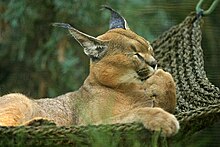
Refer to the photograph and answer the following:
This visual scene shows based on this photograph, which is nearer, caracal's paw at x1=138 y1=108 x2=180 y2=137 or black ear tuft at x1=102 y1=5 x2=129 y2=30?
caracal's paw at x1=138 y1=108 x2=180 y2=137

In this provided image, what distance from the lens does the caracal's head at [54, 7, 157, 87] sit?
154 inches

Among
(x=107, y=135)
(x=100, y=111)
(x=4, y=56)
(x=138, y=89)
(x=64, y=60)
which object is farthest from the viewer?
(x=4, y=56)

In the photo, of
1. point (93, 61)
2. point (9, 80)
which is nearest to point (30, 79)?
point (9, 80)

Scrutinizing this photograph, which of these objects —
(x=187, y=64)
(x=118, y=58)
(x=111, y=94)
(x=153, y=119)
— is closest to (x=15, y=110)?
(x=111, y=94)

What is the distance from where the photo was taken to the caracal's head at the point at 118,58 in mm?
3916

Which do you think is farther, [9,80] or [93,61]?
[9,80]

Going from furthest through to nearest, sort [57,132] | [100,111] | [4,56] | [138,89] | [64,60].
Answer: [4,56], [64,60], [138,89], [100,111], [57,132]

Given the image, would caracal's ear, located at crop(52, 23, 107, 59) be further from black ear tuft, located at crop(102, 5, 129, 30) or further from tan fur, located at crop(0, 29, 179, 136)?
black ear tuft, located at crop(102, 5, 129, 30)

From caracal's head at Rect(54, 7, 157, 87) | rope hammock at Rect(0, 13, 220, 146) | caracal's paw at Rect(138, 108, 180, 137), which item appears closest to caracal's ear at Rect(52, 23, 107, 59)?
caracal's head at Rect(54, 7, 157, 87)

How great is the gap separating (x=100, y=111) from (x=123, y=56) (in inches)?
17.5

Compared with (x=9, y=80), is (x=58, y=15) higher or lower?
higher

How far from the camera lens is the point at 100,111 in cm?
363

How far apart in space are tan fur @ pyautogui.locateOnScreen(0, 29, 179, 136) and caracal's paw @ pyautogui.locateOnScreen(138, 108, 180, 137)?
0.33 metres

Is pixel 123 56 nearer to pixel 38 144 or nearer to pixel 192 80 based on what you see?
pixel 192 80
